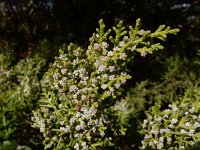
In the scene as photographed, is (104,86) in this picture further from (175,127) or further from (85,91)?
(175,127)

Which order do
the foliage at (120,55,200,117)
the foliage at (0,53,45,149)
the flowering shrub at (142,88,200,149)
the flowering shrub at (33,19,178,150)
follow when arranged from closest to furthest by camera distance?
the flowering shrub at (33,19,178,150)
the flowering shrub at (142,88,200,149)
the foliage at (0,53,45,149)
the foliage at (120,55,200,117)

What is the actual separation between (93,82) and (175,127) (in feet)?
2.73

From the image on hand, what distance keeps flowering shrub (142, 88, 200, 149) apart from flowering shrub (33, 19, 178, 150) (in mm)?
293

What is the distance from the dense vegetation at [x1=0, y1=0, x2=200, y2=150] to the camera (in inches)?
113

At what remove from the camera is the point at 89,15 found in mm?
6738

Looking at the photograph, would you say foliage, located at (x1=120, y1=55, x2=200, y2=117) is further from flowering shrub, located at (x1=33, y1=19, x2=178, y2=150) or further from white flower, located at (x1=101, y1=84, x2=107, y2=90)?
white flower, located at (x1=101, y1=84, x2=107, y2=90)

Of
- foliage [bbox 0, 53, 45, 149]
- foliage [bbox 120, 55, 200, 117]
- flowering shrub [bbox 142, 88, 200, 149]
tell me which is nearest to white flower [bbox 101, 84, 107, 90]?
flowering shrub [bbox 142, 88, 200, 149]

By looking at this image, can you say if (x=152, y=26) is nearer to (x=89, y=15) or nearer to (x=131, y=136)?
(x=89, y=15)

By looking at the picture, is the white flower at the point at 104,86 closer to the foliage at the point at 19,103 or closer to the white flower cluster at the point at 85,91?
the white flower cluster at the point at 85,91

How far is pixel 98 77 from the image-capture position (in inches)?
112

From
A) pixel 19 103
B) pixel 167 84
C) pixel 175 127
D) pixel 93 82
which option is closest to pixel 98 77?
pixel 93 82

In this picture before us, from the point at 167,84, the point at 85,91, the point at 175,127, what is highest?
the point at 167,84

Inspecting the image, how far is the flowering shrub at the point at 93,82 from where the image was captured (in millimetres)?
2832

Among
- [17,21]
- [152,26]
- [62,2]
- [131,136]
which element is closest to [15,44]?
[17,21]
